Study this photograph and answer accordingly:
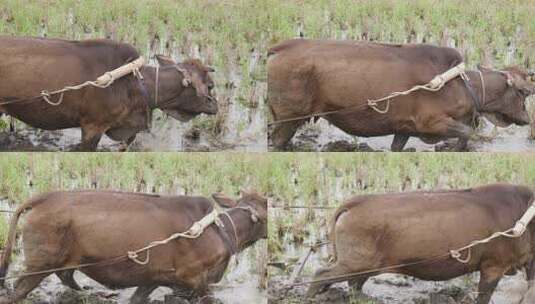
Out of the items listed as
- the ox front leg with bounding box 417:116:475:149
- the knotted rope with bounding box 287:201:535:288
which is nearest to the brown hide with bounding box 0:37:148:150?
the knotted rope with bounding box 287:201:535:288

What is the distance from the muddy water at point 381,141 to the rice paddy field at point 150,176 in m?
0.38

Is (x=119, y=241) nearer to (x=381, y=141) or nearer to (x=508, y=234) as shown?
(x=381, y=141)

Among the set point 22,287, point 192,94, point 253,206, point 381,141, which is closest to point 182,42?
point 192,94

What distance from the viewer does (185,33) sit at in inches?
303

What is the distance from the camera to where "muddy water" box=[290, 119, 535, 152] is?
7.06 meters

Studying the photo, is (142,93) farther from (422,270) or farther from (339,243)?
(422,270)

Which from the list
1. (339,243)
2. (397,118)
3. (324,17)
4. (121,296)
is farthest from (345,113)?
(121,296)

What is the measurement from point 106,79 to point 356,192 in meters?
2.15

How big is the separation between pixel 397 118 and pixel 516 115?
1.08 metres

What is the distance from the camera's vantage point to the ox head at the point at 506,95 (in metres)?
7.01

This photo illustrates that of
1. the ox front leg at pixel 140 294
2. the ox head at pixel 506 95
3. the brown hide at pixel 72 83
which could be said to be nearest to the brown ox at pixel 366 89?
the ox head at pixel 506 95

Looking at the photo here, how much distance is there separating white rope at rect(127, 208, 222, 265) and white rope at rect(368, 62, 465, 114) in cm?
128

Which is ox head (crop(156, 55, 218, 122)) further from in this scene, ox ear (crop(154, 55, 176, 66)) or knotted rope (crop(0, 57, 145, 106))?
knotted rope (crop(0, 57, 145, 106))

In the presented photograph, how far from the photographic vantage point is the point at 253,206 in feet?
22.8
